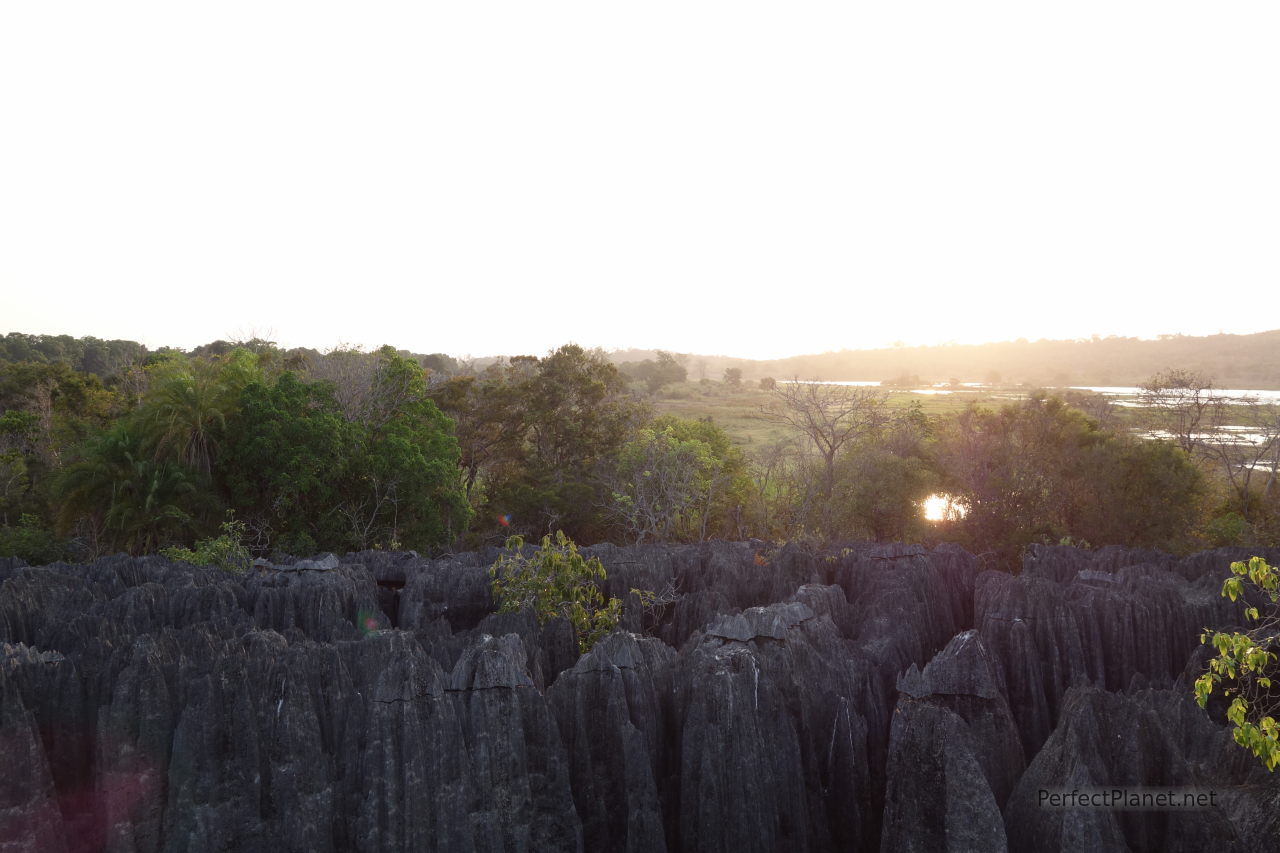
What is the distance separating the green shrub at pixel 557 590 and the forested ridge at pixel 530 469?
11.1 m

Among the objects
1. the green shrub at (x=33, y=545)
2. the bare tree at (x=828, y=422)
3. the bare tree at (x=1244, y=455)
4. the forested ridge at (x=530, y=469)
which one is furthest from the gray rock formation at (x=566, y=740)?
the bare tree at (x=1244, y=455)

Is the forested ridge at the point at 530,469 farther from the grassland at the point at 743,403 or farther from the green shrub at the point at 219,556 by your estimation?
the grassland at the point at 743,403

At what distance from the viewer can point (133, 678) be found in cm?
891

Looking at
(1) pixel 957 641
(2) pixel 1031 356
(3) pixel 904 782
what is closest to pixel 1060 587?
(1) pixel 957 641

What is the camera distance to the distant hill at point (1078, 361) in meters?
105

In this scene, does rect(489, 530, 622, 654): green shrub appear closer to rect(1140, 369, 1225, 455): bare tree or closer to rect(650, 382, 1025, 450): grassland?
rect(1140, 369, 1225, 455): bare tree

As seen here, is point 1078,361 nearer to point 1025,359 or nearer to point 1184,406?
point 1025,359

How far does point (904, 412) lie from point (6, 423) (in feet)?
142

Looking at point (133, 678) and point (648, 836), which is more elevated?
point (133, 678)

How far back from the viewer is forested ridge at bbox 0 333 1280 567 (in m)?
24.4

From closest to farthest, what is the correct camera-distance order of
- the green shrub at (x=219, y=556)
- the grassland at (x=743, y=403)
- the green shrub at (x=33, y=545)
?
the green shrub at (x=219, y=556) → the green shrub at (x=33, y=545) → the grassland at (x=743, y=403)

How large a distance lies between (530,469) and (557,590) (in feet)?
68.9

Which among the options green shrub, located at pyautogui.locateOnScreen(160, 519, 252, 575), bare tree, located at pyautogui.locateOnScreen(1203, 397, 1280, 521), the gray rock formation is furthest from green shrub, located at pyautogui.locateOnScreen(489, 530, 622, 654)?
bare tree, located at pyautogui.locateOnScreen(1203, 397, 1280, 521)

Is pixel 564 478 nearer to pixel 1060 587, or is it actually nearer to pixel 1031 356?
pixel 1060 587
